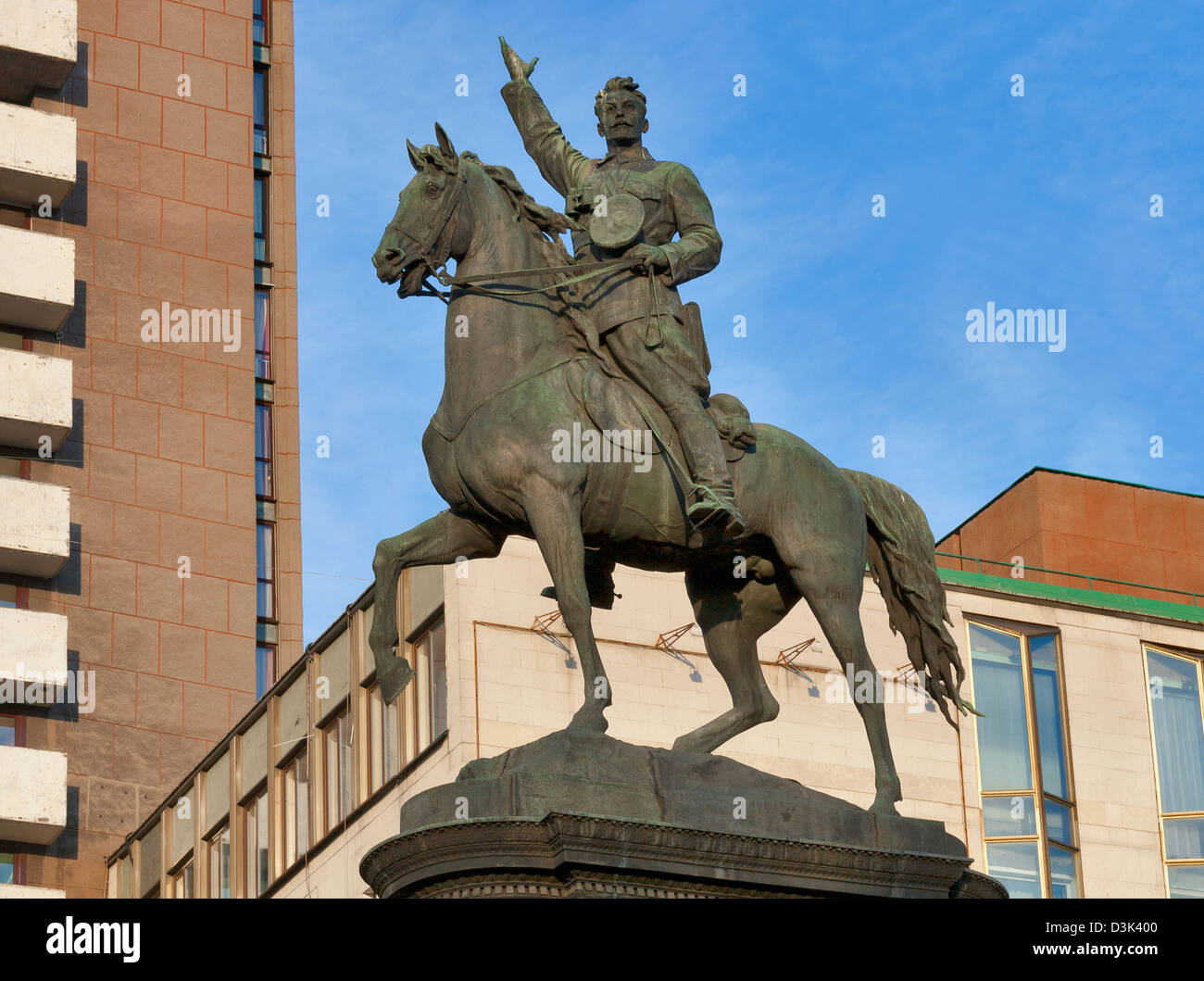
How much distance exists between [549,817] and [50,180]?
175 ft

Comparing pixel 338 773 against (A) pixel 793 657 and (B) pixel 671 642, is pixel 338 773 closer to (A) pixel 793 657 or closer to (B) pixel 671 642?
(B) pixel 671 642

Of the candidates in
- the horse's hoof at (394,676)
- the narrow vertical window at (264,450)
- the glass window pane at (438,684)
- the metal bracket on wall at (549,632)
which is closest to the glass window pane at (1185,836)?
the metal bracket on wall at (549,632)

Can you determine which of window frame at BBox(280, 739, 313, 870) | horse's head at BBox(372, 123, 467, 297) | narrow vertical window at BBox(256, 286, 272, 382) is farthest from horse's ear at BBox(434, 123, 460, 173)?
narrow vertical window at BBox(256, 286, 272, 382)

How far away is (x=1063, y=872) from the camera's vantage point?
50.9 metres

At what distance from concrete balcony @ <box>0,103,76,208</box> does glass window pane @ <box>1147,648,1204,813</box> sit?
3131 centimetres

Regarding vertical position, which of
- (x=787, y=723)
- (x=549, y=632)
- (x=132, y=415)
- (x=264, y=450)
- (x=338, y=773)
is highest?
(x=264, y=450)

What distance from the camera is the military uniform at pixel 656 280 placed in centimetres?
1739

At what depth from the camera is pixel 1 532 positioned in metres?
A: 61.3

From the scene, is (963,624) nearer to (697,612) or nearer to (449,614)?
(449,614)

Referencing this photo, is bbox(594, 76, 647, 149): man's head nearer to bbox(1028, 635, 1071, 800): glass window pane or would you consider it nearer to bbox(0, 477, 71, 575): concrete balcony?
bbox(1028, 635, 1071, 800): glass window pane

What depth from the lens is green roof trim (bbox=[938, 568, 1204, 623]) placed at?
5238 cm

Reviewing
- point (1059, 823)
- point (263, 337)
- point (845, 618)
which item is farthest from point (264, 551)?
point (845, 618)

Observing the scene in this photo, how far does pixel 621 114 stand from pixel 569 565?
12.8 feet
